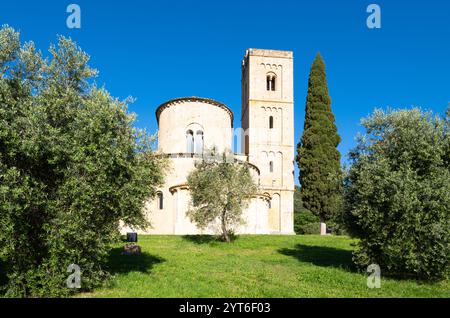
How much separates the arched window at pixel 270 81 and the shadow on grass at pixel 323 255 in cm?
2829

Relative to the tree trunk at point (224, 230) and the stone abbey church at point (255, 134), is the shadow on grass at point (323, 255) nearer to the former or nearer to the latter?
the tree trunk at point (224, 230)

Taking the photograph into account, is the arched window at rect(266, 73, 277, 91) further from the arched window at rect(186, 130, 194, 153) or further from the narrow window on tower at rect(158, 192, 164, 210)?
the narrow window on tower at rect(158, 192, 164, 210)

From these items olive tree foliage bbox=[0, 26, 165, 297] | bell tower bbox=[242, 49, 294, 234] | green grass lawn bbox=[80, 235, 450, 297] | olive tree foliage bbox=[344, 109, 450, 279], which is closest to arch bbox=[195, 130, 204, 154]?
bell tower bbox=[242, 49, 294, 234]

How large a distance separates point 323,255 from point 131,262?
9.25 metres

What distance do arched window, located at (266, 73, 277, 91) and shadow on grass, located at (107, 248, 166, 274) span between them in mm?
33400

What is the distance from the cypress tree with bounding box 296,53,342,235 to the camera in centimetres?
3741

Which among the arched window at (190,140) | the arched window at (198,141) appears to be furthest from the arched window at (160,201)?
the arched window at (198,141)

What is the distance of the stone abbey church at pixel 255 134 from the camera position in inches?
1173

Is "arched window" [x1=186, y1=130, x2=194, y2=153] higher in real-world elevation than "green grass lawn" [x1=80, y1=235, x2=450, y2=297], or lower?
higher

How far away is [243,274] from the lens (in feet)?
42.8

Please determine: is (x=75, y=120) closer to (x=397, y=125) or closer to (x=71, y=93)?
(x=71, y=93)

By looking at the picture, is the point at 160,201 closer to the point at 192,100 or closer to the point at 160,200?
the point at 160,200
